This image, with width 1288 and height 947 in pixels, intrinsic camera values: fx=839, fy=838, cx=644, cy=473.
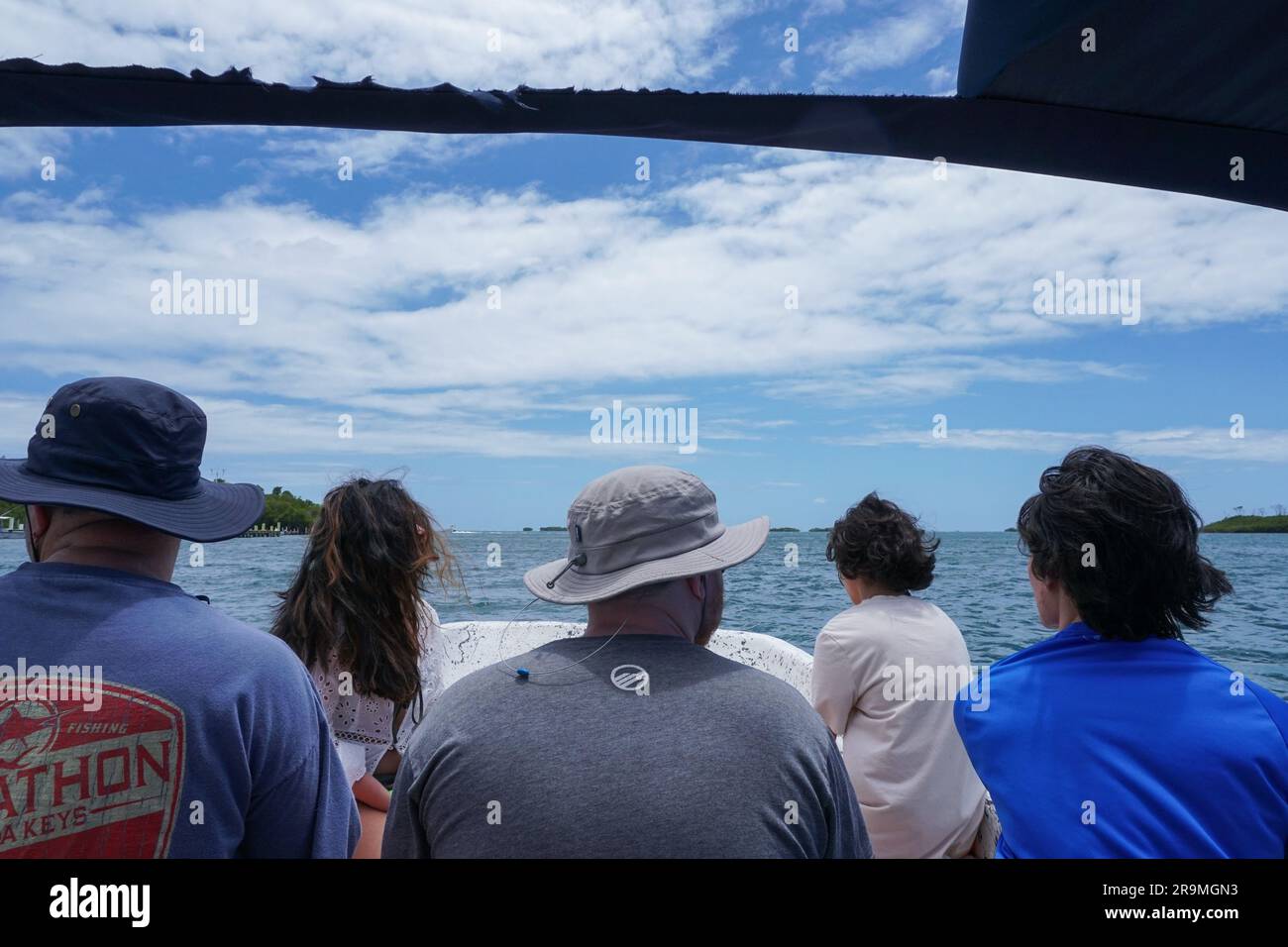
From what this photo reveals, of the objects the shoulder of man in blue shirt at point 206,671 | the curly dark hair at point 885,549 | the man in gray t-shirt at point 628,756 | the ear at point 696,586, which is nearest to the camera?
the man in gray t-shirt at point 628,756

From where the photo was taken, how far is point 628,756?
949 millimetres

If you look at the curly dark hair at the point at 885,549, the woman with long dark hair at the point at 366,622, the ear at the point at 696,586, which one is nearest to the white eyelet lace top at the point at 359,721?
the woman with long dark hair at the point at 366,622

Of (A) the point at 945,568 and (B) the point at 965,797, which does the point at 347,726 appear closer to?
A: (B) the point at 965,797

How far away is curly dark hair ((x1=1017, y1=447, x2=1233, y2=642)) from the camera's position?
127cm

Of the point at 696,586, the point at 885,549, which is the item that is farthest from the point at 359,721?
the point at 885,549

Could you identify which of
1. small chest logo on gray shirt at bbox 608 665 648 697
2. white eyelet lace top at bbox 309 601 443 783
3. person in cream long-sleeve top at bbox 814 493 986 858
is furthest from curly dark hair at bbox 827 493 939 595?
small chest logo on gray shirt at bbox 608 665 648 697

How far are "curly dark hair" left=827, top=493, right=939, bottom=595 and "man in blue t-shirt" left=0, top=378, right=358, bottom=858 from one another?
146 cm

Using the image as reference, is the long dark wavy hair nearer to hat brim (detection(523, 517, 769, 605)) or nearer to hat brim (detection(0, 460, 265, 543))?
hat brim (detection(0, 460, 265, 543))

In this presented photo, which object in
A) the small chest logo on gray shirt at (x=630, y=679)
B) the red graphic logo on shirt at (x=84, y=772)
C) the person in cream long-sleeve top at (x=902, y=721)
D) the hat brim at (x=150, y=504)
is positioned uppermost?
the hat brim at (x=150, y=504)

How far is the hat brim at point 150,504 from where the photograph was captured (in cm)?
113

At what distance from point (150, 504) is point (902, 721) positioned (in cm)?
168

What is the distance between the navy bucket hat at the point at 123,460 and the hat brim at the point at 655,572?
500 millimetres

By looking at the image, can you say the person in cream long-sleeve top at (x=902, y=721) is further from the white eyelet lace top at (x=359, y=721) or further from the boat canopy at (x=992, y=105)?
the boat canopy at (x=992, y=105)

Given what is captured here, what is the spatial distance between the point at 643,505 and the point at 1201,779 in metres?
0.83
